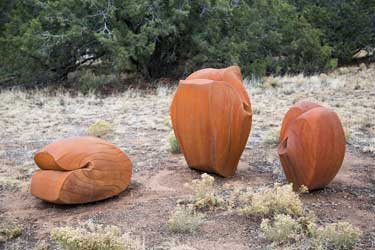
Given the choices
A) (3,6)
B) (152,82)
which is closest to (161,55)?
(152,82)

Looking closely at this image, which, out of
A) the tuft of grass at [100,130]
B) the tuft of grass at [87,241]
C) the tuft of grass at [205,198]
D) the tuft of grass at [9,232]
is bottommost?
the tuft of grass at [100,130]

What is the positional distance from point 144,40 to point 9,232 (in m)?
10.2

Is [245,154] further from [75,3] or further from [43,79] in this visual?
[43,79]

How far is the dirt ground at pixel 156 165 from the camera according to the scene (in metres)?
5.42

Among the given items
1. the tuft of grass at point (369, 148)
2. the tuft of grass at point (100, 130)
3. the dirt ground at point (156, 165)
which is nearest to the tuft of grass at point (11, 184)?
the dirt ground at point (156, 165)

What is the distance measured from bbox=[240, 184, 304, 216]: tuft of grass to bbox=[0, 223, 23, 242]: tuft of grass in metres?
2.20

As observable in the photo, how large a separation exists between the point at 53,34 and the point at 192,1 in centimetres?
402

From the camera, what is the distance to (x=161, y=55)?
1758cm

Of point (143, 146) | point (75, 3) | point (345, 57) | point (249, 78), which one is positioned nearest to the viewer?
point (143, 146)

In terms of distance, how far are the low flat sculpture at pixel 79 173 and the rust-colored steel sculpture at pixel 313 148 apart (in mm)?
1937

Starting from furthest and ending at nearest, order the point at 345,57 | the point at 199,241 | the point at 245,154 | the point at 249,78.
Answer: the point at 345,57 < the point at 249,78 < the point at 245,154 < the point at 199,241

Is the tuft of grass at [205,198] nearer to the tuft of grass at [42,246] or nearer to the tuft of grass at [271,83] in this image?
the tuft of grass at [42,246]

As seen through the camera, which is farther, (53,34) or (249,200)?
(53,34)

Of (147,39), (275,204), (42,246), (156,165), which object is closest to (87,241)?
(42,246)
